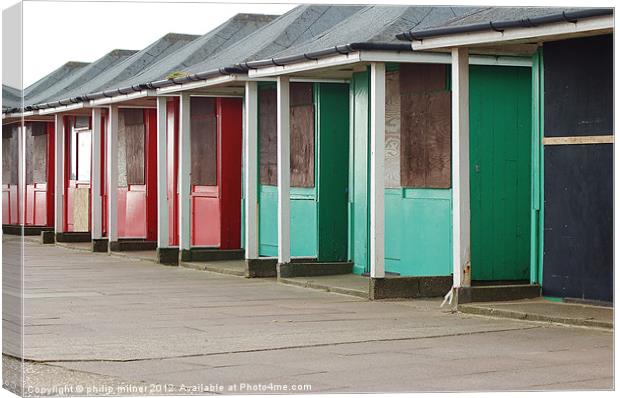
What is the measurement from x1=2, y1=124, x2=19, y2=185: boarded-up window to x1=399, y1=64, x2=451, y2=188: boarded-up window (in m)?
7.27

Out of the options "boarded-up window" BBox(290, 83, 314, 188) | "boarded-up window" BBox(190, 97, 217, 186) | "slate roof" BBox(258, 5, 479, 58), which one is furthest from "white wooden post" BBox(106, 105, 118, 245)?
"slate roof" BBox(258, 5, 479, 58)

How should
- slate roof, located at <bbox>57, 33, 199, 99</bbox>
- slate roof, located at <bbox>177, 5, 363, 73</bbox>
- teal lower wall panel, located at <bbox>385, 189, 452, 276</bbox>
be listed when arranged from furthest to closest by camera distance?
1. slate roof, located at <bbox>57, 33, 199, 99</bbox>
2. slate roof, located at <bbox>177, 5, 363, 73</bbox>
3. teal lower wall panel, located at <bbox>385, 189, 452, 276</bbox>

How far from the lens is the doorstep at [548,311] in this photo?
12422mm

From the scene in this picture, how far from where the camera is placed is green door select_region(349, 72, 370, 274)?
17.5 metres

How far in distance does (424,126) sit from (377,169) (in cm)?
103

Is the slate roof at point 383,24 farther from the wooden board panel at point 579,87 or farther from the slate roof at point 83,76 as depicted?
the slate roof at point 83,76

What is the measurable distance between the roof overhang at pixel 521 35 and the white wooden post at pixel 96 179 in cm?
1212

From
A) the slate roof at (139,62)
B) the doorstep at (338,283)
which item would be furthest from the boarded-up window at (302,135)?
the slate roof at (139,62)

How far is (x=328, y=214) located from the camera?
18.5 m

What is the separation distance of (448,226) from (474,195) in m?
0.59

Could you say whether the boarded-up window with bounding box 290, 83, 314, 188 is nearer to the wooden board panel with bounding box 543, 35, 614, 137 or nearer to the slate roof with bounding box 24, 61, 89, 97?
the wooden board panel with bounding box 543, 35, 614, 137

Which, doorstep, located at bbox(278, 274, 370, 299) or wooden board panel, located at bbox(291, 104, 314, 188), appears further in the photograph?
wooden board panel, located at bbox(291, 104, 314, 188)

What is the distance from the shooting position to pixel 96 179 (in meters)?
25.6

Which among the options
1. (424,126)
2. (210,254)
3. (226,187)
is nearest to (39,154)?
(226,187)
